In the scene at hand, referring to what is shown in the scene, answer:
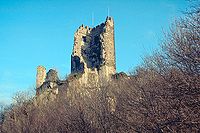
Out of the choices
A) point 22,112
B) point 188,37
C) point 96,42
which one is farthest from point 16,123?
point 96,42

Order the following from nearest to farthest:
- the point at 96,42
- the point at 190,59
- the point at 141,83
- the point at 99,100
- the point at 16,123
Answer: the point at 190,59 < the point at 141,83 < the point at 99,100 < the point at 16,123 < the point at 96,42

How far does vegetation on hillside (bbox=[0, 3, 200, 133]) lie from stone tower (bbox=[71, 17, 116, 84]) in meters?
24.0

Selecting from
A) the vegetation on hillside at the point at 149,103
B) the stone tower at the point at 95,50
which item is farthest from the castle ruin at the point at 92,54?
the vegetation on hillside at the point at 149,103

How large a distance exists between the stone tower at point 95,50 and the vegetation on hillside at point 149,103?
23968 millimetres

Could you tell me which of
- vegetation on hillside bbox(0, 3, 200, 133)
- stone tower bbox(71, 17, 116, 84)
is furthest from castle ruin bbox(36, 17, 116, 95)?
vegetation on hillside bbox(0, 3, 200, 133)

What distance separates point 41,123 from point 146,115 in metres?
16.2

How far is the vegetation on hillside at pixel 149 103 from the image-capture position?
12484 millimetres

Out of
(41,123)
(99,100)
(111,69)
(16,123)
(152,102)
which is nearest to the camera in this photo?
(152,102)

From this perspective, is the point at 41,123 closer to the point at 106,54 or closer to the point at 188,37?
the point at 188,37

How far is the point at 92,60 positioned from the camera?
60719 millimetres

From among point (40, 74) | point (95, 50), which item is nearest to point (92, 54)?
point (95, 50)

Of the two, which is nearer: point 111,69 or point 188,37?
point 188,37

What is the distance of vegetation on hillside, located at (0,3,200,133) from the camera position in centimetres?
1248

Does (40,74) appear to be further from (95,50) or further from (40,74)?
(95,50)
